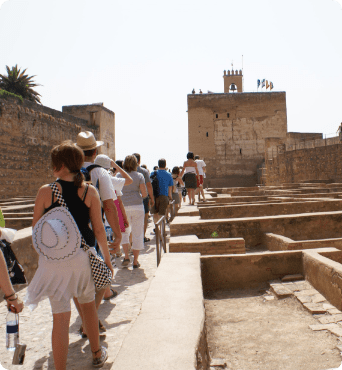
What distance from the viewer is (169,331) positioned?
2.18 metres

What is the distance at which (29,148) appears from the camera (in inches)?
733

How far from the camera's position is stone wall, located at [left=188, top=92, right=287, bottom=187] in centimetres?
3297

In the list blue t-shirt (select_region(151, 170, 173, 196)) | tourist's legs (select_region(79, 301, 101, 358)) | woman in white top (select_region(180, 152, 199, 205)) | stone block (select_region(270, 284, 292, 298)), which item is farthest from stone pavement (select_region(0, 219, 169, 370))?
woman in white top (select_region(180, 152, 199, 205))

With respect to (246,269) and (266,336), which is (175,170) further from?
(266,336)

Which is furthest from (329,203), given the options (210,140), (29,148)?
(210,140)

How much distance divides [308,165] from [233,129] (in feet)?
48.5

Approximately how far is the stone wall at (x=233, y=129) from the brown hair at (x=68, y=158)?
3067cm

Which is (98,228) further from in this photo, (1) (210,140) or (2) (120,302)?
(1) (210,140)

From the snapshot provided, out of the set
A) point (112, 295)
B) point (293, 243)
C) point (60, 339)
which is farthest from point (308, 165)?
point (60, 339)

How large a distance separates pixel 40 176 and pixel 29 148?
1.67 meters

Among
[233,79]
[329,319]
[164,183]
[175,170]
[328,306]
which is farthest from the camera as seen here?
[233,79]

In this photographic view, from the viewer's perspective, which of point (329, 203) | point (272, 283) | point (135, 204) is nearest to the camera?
point (272, 283)

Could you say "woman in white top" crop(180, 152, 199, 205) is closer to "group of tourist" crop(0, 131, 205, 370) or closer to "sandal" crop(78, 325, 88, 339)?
"sandal" crop(78, 325, 88, 339)

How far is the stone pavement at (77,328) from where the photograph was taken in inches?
100
